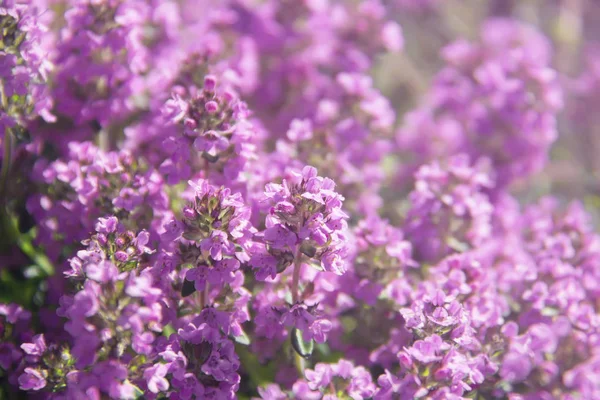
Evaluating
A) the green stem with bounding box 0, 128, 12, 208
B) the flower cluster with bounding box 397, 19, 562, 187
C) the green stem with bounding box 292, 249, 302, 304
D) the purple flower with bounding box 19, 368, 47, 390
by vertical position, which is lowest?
the purple flower with bounding box 19, 368, 47, 390

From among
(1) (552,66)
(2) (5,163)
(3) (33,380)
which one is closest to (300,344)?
(3) (33,380)

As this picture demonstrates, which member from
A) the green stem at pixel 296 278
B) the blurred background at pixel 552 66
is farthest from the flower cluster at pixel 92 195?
the blurred background at pixel 552 66

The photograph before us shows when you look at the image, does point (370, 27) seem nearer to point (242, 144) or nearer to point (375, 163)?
point (375, 163)

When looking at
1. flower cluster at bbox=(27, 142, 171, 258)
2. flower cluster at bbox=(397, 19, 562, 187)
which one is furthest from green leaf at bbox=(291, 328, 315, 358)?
flower cluster at bbox=(397, 19, 562, 187)

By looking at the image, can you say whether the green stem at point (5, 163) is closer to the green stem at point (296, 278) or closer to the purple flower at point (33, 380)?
the purple flower at point (33, 380)

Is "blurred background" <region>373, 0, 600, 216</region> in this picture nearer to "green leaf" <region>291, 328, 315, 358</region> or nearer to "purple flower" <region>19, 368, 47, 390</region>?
"green leaf" <region>291, 328, 315, 358</region>

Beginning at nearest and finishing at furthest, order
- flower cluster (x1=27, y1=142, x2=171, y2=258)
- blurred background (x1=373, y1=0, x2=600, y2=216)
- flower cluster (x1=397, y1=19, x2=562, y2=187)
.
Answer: flower cluster (x1=27, y1=142, x2=171, y2=258) < flower cluster (x1=397, y1=19, x2=562, y2=187) < blurred background (x1=373, y1=0, x2=600, y2=216)

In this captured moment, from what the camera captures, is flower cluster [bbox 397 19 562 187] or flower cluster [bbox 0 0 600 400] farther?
flower cluster [bbox 397 19 562 187]

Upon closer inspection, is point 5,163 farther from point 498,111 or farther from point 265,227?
point 498,111
